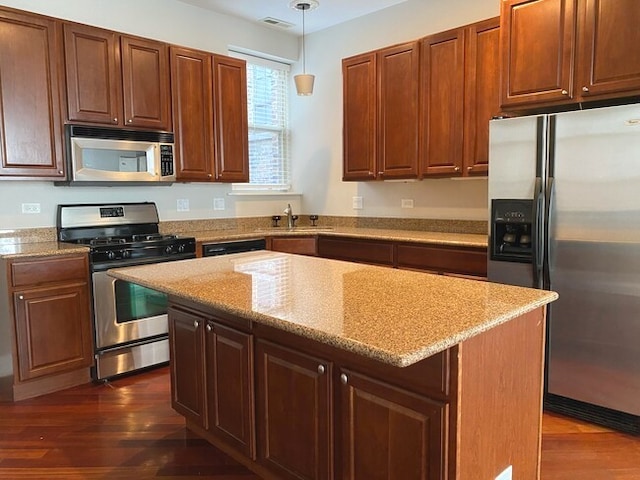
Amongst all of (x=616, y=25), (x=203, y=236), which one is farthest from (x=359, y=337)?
(x=203, y=236)

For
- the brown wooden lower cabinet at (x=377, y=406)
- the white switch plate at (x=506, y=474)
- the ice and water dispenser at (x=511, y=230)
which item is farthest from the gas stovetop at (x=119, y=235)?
the white switch plate at (x=506, y=474)

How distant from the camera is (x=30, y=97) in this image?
313 centimetres

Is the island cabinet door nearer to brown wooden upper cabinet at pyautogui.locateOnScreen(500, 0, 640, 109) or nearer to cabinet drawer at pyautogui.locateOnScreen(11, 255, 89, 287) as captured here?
cabinet drawer at pyautogui.locateOnScreen(11, 255, 89, 287)

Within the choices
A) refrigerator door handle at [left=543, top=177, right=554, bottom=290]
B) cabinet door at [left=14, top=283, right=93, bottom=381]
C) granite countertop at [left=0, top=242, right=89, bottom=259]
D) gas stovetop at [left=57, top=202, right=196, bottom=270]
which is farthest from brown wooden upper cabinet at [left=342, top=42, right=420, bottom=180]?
cabinet door at [left=14, top=283, right=93, bottom=381]

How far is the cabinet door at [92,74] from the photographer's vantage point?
10.8 feet

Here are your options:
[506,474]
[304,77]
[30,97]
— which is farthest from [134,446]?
[304,77]

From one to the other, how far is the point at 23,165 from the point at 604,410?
3.77m

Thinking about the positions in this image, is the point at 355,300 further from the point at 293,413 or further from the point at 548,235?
the point at 548,235

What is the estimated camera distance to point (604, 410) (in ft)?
8.55

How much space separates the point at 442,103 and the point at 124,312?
273cm

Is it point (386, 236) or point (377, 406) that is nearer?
point (377, 406)

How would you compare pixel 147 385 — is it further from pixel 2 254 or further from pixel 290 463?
pixel 290 463

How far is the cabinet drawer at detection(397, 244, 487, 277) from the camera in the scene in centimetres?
317

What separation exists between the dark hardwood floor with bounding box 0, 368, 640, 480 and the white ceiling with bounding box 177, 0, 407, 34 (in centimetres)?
328
